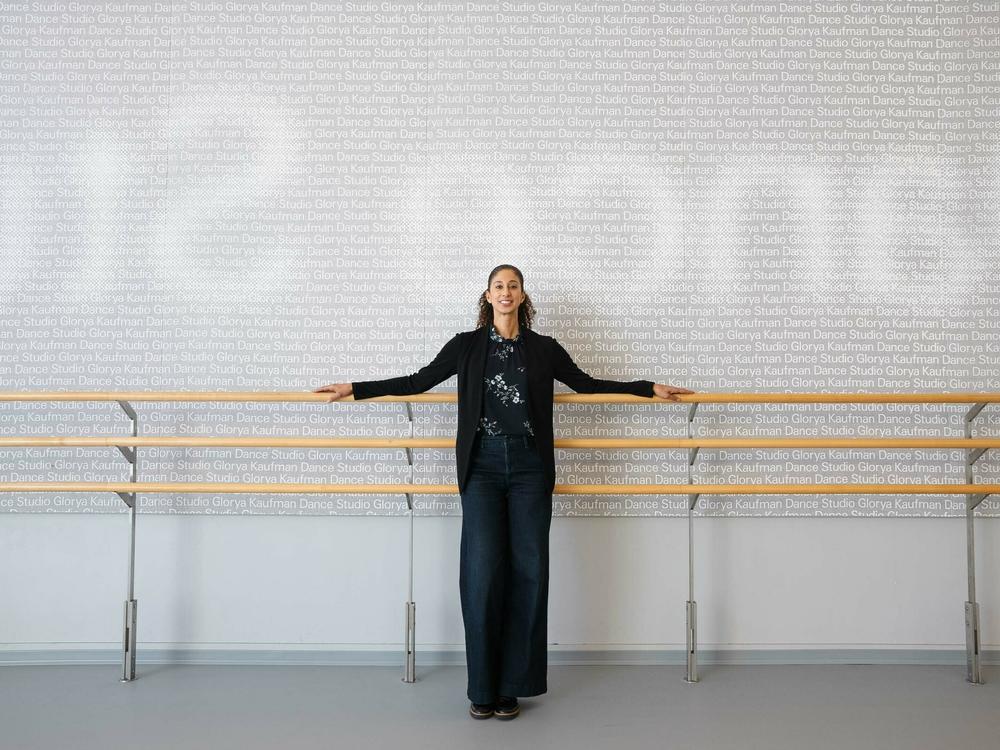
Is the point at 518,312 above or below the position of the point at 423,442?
above

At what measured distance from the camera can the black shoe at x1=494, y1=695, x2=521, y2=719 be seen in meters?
2.46

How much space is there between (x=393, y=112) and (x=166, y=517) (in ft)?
6.30

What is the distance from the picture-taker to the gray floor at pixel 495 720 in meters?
2.30

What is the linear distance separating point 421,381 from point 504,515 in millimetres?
563

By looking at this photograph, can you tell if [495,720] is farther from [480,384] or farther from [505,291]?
[505,291]

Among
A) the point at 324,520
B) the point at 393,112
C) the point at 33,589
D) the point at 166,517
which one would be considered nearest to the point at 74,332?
the point at 166,517

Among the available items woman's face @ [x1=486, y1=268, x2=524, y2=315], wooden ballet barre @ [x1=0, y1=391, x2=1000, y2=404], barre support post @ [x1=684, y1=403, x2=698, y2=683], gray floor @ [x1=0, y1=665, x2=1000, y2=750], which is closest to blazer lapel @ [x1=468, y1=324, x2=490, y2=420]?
woman's face @ [x1=486, y1=268, x2=524, y2=315]

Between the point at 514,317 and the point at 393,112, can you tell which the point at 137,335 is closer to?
the point at 393,112

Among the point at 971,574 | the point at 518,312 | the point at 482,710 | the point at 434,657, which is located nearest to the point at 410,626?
the point at 434,657

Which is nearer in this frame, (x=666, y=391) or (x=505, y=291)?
(x=505, y=291)

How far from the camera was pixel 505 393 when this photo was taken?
254 cm

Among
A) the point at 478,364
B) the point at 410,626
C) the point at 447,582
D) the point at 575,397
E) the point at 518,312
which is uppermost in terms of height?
the point at 518,312

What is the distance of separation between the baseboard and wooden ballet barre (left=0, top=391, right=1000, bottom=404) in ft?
3.46

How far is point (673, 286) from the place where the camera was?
3.06 meters
